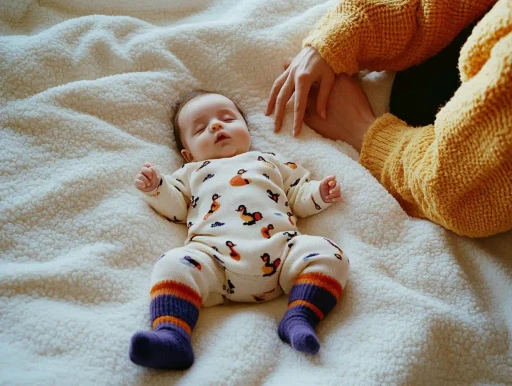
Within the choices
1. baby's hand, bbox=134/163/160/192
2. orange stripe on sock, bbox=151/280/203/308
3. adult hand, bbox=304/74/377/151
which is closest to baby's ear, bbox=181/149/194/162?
baby's hand, bbox=134/163/160/192

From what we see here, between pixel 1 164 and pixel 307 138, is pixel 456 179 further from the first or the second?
pixel 1 164

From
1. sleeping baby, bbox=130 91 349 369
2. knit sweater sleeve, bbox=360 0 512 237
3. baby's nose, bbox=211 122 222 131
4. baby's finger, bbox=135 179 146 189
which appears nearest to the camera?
knit sweater sleeve, bbox=360 0 512 237

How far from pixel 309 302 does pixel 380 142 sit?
1.35 ft

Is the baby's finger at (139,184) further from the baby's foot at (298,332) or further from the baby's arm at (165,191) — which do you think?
the baby's foot at (298,332)

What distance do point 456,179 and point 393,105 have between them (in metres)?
0.37

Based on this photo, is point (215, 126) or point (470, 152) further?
point (215, 126)

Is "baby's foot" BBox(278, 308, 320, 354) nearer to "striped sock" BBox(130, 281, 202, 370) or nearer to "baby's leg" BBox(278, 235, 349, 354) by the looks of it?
"baby's leg" BBox(278, 235, 349, 354)

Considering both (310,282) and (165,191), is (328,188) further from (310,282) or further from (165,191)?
(165,191)

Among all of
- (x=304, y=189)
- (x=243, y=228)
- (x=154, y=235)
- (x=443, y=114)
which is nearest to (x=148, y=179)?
(x=154, y=235)

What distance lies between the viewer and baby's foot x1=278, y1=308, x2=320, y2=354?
31.9 inches

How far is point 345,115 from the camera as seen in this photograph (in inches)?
46.6

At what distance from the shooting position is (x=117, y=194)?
1063mm

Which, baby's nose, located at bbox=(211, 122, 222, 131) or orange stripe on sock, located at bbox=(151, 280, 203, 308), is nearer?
orange stripe on sock, located at bbox=(151, 280, 203, 308)

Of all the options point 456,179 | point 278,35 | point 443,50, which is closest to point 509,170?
point 456,179
